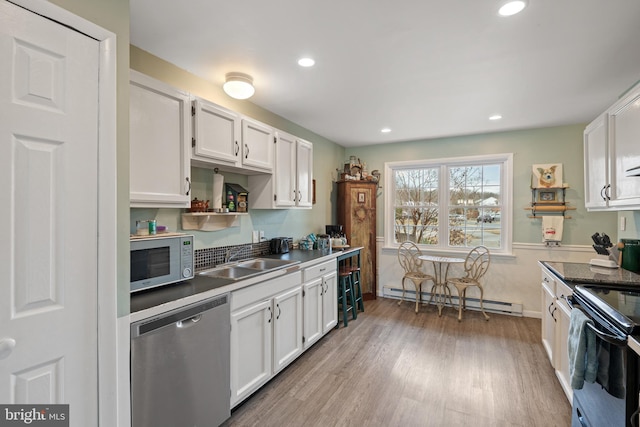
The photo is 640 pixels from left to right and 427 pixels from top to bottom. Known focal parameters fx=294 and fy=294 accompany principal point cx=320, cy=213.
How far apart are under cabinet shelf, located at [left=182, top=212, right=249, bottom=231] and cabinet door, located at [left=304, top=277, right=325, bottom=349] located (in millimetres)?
936

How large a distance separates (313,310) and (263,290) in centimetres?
89

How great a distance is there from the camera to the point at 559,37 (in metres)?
1.90

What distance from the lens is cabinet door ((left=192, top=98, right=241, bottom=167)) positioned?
2127mm

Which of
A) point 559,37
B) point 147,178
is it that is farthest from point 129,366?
point 559,37

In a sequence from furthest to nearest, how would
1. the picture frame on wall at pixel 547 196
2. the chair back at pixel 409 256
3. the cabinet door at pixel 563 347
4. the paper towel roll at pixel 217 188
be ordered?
the chair back at pixel 409 256
the picture frame on wall at pixel 547 196
the paper towel roll at pixel 217 188
the cabinet door at pixel 563 347

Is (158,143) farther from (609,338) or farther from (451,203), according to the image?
(451,203)

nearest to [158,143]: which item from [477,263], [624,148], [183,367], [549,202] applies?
[183,367]

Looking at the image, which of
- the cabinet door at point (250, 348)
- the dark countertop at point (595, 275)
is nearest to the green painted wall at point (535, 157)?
the dark countertop at point (595, 275)

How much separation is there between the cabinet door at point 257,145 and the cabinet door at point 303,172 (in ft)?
1.68

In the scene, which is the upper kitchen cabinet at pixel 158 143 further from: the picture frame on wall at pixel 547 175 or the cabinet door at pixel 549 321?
the picture frame on wall at pixel 547 175

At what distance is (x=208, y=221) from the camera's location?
2.57m

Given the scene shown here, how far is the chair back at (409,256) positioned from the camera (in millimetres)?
4391

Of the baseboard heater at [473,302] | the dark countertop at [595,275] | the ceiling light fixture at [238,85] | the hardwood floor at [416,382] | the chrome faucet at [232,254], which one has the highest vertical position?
the ceiling light fixture at [238,85]

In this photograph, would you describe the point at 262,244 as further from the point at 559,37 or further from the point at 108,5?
the point at 559,37
